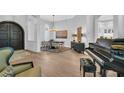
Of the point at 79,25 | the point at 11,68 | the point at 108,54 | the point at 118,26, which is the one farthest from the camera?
the point at 79,25

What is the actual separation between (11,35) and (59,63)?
3.26 ft

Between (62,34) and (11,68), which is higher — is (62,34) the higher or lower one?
the higher one

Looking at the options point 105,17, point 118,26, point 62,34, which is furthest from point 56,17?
point 118,26

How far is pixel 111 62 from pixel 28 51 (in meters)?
1.43

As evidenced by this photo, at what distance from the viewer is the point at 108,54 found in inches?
90.4

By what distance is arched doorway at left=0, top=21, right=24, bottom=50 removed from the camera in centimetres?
229

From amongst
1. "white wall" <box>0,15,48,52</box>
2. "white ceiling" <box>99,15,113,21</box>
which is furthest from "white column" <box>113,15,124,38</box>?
"white wall" <box>0,15,48,52</box>

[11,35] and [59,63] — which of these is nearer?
[11,35]

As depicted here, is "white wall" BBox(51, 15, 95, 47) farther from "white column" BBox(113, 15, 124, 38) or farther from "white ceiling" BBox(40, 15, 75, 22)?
"white column" BBox(113, 15, 124, 38)

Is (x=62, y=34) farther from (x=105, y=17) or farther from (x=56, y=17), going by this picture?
(x=105, y=17)
